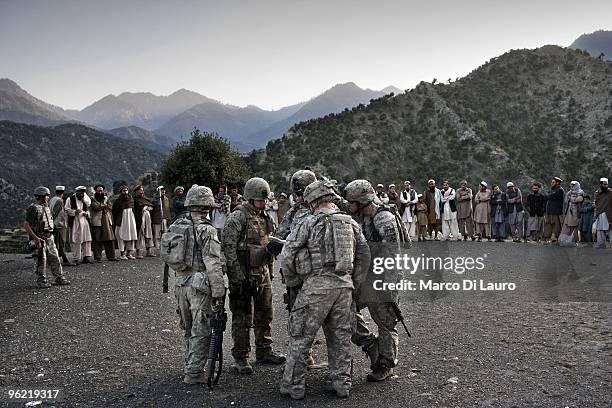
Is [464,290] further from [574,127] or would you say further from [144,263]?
[574,127]

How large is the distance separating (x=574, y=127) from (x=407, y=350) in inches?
1845

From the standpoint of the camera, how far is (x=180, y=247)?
4906mm

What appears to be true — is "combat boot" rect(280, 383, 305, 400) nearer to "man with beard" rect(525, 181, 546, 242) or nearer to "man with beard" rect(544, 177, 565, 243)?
"man with beard" rect(544, 177, 565, 243)

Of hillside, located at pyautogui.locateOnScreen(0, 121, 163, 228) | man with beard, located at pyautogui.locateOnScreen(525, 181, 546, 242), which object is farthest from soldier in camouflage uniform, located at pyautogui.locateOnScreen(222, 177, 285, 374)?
hillside, located at pyautogui.locateOnScreen(0, 121, 163, 228)

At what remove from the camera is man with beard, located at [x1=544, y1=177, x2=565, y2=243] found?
14.8 metres

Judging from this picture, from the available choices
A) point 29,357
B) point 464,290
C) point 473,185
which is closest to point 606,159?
point 473,185

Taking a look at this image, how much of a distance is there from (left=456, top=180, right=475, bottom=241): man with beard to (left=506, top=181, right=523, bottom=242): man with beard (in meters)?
1.17

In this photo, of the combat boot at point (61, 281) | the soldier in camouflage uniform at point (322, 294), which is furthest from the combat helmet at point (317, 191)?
the combat boot at point (61, 281)

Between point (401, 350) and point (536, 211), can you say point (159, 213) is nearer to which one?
point (401, 350)

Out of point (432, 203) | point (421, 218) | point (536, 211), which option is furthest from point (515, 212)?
point (421, 218)

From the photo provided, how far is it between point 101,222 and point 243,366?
8512mm

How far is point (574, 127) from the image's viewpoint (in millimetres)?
45594

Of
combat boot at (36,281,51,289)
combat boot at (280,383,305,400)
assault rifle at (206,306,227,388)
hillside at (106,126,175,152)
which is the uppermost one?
hillside at (106,126,175,152)

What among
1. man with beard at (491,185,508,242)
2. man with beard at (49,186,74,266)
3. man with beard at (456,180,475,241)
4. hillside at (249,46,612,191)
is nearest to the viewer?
man with beard at (49,186,74,266)
